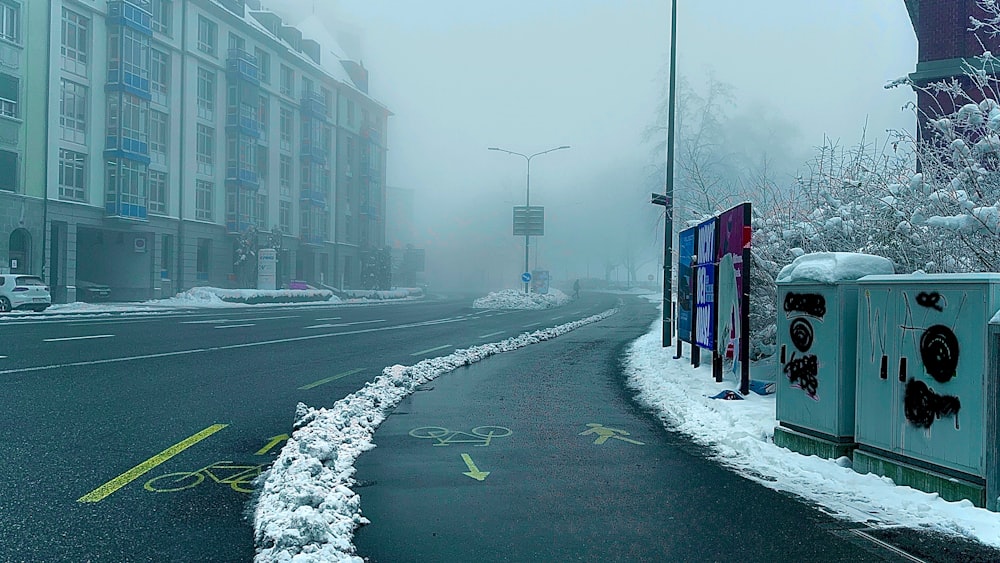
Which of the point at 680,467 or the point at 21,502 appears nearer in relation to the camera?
the point at 21,502

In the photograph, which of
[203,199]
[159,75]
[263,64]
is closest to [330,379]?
[159,75]

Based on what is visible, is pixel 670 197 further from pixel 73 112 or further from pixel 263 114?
pixel 263 114

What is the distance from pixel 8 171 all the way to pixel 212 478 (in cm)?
3780

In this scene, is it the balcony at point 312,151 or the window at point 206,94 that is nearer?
the window at point 206,94

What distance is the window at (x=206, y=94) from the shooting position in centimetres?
5238

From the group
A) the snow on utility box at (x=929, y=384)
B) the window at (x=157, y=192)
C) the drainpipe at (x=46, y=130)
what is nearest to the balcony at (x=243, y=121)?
the window at (x=157, y=192)

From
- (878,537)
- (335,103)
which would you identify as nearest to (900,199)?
(878,537)

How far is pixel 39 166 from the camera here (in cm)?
3916

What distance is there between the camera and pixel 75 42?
1645 inches

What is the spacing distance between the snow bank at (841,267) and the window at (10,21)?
39918mm

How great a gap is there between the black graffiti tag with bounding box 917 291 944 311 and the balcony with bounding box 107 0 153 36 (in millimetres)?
45655

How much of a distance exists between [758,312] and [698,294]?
3.56 ft

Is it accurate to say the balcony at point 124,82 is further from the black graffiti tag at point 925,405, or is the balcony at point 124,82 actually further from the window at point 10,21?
the black graffiti tag at point 925,405

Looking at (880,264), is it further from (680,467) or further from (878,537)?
(878,537)
